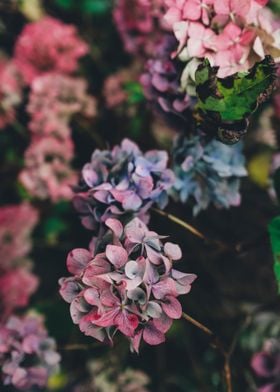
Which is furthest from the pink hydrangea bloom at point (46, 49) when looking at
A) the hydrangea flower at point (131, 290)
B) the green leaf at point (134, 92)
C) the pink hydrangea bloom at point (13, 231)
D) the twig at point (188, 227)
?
the hydrangea flower at point (131, 290)

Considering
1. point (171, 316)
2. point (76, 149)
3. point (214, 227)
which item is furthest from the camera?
point (76, 149)

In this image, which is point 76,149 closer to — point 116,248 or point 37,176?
point 37,176

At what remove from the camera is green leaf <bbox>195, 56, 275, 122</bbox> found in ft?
1.66

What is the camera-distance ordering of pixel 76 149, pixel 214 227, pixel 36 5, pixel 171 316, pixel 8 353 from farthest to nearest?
pixel 36 5
pixel 76 149
pixel 214 227
pixel 8 353
pixel 171 316

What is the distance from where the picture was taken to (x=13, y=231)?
0.96 m

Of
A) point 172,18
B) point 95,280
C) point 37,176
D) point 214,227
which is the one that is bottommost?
point 37,176

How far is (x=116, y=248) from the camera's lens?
1.58ft

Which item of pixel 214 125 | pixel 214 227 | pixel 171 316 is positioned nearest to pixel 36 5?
pixel 214 227

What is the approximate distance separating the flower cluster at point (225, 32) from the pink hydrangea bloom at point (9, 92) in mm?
479

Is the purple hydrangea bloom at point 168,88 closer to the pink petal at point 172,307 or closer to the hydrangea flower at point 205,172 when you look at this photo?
the hydrangea flower at point 205,172

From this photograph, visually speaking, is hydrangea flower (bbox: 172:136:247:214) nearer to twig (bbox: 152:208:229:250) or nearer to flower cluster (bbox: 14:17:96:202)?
twig (bbox: 152:208:229:250)

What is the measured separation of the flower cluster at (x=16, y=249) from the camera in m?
0.91

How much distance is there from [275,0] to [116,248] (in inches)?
27.3

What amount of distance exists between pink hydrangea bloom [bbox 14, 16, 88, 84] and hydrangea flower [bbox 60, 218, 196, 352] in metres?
0.56
